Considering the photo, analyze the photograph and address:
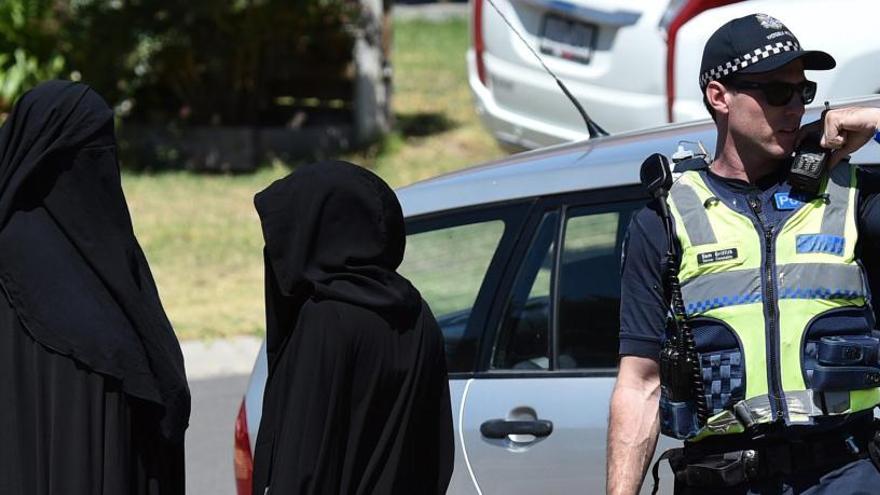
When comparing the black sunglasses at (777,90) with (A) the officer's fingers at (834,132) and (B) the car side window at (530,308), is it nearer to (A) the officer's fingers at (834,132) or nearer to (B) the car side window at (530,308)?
(A) the officer's fingers at (834,132)

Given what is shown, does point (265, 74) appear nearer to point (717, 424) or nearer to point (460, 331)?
point (460, 331)

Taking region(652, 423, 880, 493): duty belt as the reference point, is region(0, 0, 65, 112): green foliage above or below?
above

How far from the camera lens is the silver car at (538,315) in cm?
380

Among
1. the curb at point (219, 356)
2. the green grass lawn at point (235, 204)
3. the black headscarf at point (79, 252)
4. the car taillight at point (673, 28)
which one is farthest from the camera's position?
the green grass lawn at point (235, 204)

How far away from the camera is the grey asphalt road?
20.6 ft

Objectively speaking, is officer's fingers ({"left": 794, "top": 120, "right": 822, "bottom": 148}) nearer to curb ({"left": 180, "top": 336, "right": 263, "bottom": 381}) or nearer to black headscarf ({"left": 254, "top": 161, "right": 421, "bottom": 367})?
black headscarf ({"left": 254, "top": 161, "right": 421, "bottom": 367})

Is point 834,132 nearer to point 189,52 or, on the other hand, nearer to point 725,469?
point 725,469

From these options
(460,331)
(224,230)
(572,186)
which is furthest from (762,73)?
(224,230)

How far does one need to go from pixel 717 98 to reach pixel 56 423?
5.82 ft

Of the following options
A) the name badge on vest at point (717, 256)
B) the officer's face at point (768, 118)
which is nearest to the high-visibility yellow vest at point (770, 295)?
the name badge on vest at point (717, 256)

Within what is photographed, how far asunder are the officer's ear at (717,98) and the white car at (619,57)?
8.29 feet

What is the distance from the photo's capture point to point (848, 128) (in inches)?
115

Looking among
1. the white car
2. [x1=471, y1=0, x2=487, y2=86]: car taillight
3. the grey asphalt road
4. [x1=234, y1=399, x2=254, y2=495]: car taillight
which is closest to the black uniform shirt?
[x1=234, y1=399, x2=254, y2=495]: car taillight

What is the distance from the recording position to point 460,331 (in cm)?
416
